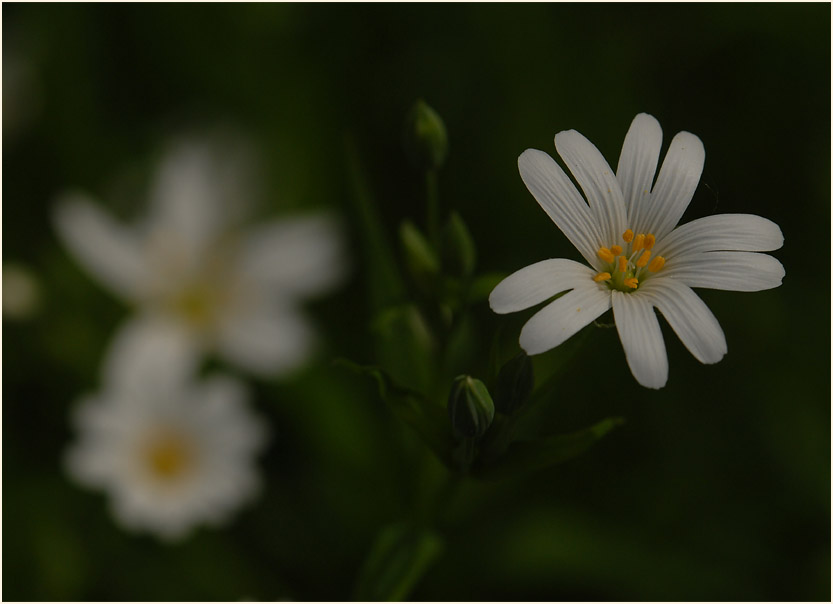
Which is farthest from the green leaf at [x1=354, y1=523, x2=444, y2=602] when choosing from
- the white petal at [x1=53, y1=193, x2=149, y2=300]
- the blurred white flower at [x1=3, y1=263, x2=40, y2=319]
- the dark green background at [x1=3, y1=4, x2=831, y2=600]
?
the blurred white flower at [x1=3, y1=263, x2=40, y2=319]

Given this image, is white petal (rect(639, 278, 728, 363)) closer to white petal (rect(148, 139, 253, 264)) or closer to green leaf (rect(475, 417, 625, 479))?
green leaf (rect(475, 417, 625, 479))

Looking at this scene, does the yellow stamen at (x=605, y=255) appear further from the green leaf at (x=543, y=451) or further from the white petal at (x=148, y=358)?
the white petal at (x=148, y=358)

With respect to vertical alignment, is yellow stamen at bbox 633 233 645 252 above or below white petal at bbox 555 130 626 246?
below

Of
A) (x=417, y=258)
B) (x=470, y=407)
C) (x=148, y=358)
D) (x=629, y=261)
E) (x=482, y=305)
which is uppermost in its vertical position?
(x=629, y=261)

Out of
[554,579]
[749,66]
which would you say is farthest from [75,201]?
[749,66]

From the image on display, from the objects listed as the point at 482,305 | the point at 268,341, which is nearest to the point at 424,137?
the point at 482,305

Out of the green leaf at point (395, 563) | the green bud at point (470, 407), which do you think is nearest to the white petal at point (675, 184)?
the green bud at point (470, 407)

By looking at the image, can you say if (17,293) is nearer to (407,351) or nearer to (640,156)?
(407,351)
